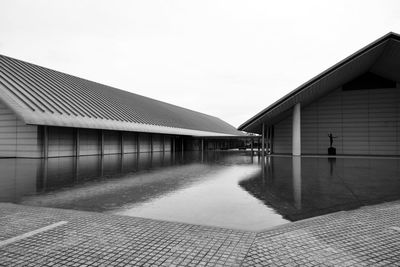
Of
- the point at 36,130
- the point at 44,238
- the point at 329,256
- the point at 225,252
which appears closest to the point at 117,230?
the point at 44,238

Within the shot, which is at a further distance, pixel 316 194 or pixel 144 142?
pixel 144 142

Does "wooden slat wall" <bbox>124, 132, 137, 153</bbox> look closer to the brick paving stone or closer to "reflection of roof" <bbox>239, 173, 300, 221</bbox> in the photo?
"reflection of roof" <bbox>239, 173, 300, 221</bbox>

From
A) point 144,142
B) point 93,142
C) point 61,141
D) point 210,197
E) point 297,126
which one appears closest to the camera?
point 210,197

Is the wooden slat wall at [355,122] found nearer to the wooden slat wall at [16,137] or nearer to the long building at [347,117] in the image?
the long building at [347,117]

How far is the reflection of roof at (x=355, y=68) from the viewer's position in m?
20.5

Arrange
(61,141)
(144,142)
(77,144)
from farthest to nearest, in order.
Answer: (144,142) → (77,144) → (61,141)

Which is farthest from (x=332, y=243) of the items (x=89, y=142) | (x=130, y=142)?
(x=130, y=142)

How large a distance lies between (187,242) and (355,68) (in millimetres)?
25737

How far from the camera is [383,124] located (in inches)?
1139

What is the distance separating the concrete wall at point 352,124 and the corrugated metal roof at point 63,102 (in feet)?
54.6

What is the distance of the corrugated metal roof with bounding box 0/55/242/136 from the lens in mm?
21547

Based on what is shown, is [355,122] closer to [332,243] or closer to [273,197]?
[273,197]

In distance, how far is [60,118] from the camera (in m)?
22.8

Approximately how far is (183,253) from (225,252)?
0.55 meters
